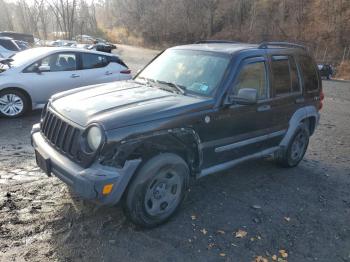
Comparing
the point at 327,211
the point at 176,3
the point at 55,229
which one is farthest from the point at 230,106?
the point at 176,3

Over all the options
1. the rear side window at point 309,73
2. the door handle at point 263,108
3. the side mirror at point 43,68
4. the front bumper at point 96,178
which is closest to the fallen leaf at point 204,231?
the front bumper at point 96,178

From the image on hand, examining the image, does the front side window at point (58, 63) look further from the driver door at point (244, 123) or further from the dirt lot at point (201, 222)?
the driver door at point (244, 123)

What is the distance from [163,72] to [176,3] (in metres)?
51.5

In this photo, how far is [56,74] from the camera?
7.90 meters

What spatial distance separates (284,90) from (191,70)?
1.47 m

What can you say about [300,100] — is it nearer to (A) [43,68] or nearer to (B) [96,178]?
(B) [96,178]

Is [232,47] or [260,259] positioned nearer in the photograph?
[260,259]

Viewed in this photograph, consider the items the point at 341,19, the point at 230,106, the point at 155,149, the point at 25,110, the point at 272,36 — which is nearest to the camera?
the point at 155,149

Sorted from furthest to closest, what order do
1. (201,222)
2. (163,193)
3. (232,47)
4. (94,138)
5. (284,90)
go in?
(284,90) → (232,47) → (201,222) → (163,193) → (94,138)

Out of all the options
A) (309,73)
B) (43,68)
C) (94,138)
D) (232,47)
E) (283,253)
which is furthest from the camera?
(43,68)

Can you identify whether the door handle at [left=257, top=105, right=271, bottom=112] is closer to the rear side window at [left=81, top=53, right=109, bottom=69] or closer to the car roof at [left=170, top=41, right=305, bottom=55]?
the car roof at [left=170, top=41, right=305, bottom=55]

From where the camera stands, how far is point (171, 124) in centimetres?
355

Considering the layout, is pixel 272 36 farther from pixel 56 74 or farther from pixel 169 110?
pixel 169 110

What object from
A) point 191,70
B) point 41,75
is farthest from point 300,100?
point 41,75
